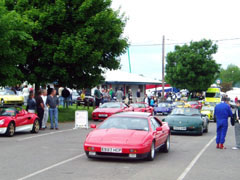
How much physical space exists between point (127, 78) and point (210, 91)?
11706 mm

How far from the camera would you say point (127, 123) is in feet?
38.9

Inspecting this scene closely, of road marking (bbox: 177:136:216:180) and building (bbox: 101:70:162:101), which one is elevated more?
building (bbox: 101:70:162:101)

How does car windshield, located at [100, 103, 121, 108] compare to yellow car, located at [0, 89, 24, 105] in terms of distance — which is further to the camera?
car windshield, located at [100, 103, 121, 108]

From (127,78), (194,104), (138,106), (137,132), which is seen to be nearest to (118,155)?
(137,132)

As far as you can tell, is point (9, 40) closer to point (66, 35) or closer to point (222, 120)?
point (66, 35)

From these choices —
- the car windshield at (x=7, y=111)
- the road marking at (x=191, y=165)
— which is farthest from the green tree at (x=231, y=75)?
the road marking at (x=191, y=165)

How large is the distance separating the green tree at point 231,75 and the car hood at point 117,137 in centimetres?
18205

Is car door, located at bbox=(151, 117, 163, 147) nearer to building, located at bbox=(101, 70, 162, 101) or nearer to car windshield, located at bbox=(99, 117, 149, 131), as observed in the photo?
car windshield, located at bbox=(99, 117, 149, 131)

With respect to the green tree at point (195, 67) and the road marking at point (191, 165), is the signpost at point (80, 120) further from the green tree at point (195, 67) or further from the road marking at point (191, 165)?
the green tree at point (195, 67)

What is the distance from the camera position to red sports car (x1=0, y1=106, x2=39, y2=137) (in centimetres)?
1641

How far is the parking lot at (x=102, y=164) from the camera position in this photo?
917 centimetres

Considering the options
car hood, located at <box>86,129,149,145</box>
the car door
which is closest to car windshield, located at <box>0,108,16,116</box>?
car hood, located at <box>86,129,149,145</box>

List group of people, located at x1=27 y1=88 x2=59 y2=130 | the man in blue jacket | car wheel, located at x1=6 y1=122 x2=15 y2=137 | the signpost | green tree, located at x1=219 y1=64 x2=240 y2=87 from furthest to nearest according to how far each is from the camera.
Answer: green tree, located at x1=219 y1=64 x2=240 y2=87 < the signpost < group of people, located at x1=27 y1=88 x2=59 y2=130 < car wheel, located at x1=6 y1=122 x2=15 y2=137 < the man in blue jacket

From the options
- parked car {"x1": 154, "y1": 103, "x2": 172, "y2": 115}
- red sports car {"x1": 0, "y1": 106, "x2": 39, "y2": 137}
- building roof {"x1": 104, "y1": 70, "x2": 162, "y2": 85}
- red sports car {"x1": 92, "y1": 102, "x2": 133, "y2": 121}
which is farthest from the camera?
building roof {"x1": 104, "y1": 70, "x2": 162, "y2": 85}
